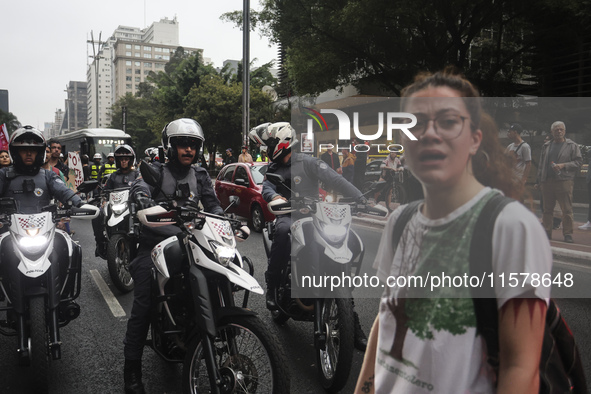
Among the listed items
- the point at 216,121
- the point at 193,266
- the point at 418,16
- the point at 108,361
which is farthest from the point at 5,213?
the point at 216,121

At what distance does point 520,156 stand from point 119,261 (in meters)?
5.91

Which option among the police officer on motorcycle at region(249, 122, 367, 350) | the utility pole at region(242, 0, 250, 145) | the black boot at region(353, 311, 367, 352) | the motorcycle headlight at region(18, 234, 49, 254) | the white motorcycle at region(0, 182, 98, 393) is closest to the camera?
the white motorcycle at region(0, 182, 98, 393)

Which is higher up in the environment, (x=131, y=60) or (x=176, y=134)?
(x=131, y=60)

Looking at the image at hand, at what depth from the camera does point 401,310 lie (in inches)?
49.2

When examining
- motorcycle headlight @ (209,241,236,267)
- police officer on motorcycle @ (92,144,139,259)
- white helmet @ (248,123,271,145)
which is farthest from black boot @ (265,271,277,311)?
police officer on motorcycle @ (92,144,139,259)

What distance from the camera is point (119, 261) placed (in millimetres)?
6375

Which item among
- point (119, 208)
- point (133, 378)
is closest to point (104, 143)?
point (119, 208)

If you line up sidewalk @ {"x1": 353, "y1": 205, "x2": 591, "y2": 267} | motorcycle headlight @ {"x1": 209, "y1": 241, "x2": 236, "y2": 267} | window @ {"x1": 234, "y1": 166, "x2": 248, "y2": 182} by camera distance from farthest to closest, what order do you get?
1. window @ {"x1": 234, "y1": 166, "x2": 248, "y2": 182}
2. motorcycle headlight @ {"x1": 209, "y1": 241, "x2": 236, "y2": 267}
3. sidewalk @ {"x1": 353, "y1": 205, "x2": 591, "y2": 267}

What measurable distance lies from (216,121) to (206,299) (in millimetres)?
36300

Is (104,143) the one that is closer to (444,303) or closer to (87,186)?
(87,186)

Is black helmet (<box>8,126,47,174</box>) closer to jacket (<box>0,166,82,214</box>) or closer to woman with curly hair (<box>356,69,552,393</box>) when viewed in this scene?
jacket (<box>0,166,82,214</box>)

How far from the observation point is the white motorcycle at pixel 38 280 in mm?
3467

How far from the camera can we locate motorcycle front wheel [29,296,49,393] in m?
3.38

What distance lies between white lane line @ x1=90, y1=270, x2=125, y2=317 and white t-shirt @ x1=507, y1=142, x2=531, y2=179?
502 cm
